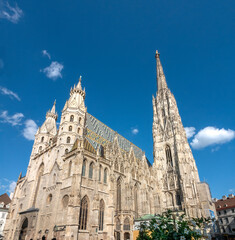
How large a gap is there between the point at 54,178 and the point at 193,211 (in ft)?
97.0

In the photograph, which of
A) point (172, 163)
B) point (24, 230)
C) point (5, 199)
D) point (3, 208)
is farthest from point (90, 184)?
point (5, 199)

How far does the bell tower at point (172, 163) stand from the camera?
42.2 meters

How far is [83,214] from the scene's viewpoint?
26422 millimetres

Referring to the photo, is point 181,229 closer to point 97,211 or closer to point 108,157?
point 97,211

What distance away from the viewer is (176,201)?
44438 millimetres

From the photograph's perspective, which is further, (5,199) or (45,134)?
(5,199)

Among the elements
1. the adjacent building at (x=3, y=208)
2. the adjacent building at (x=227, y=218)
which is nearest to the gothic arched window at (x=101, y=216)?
the adjacent building at (x=3, y=208)

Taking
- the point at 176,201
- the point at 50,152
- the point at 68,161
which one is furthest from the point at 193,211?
the point at 50,152

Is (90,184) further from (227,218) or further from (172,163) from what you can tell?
(227,218)

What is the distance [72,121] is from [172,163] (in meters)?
29.5

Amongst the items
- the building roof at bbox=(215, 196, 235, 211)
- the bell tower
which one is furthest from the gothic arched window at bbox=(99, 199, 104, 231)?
the building roof at bbox=(215, 196, 235, 211)

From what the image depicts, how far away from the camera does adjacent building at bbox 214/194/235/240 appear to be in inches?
1924

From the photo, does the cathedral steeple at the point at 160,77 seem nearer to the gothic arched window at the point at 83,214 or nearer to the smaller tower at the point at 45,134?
the smaller tower at the point at 45,134

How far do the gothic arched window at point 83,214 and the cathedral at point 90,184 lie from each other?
0.40ft
